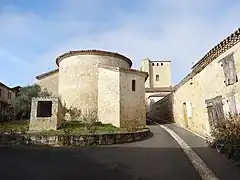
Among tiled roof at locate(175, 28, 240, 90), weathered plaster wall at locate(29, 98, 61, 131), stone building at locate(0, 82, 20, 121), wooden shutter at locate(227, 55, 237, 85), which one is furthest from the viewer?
stone building at locate(0, 82, 20, 121)

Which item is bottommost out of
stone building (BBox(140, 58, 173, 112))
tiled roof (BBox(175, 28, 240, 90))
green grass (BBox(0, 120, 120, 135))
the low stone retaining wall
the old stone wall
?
the low stone retaining wall

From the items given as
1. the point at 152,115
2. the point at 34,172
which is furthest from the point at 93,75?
the point at 152,115

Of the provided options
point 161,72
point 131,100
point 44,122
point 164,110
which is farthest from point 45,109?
point 161,72

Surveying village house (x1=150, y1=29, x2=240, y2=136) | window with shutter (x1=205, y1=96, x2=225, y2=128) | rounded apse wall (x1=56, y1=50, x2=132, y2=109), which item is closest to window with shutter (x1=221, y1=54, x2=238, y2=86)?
village house (x1=150, y1=29, x2=240, y2=136)

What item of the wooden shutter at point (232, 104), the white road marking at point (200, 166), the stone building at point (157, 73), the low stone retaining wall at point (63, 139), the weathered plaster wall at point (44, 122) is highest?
the stone building at point (157, 73)

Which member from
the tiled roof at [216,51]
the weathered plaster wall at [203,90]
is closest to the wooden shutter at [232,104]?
the weathered plaster wall at [203,90]

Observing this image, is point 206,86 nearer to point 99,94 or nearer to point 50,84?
point 99,94

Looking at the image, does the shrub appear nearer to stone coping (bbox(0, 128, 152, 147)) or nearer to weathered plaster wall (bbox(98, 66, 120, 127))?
stone coping (bbox(0, 128, 152, 147))

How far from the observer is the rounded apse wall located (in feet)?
80.5

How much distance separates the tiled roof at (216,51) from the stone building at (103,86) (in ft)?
20.2

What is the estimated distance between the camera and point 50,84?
3222 centimetres

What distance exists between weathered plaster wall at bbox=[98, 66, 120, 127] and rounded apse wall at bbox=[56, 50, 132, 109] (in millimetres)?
1583

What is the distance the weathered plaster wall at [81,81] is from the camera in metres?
24.5

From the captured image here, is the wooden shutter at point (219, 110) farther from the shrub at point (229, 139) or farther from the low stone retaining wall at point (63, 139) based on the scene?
the low stone retaining wall at point (63, 139)
